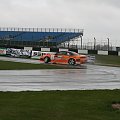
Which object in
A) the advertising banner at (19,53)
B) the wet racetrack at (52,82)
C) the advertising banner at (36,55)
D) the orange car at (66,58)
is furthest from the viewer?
the advertising banner at (19,53)

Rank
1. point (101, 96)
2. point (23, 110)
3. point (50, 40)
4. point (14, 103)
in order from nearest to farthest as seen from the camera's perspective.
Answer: point (23, 110) → point (14, 103) → point (101, 96) → point (50, 40)

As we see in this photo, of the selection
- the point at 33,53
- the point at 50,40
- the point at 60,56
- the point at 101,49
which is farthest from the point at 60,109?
the point at 50,40

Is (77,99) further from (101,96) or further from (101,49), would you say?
(101,49)

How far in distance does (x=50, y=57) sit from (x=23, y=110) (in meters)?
29.1

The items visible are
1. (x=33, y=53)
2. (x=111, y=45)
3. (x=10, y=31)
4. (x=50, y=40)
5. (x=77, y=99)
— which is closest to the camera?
(x=77, y=99)

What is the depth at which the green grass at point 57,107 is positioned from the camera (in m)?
8.51

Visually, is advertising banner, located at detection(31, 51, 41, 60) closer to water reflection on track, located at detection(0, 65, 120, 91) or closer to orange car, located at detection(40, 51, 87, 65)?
orange car, located at detection(40, 51, 87, 65)

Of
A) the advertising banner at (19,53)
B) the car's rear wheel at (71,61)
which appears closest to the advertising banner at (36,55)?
the advertising banner at (19,53)

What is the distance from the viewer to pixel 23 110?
9125 millimetres

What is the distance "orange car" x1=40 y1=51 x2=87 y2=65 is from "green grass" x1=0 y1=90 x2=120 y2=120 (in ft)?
79.1

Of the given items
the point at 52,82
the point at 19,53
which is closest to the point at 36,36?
the point at 19,53

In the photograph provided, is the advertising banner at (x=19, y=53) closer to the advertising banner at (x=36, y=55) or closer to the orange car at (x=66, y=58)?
the advertising banner at (x=36, y=55)

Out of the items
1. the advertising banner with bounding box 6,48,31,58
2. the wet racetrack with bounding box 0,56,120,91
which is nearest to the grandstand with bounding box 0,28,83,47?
the advertising banner with bounding box 6,48,31,58

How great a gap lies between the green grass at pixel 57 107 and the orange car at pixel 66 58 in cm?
2411
